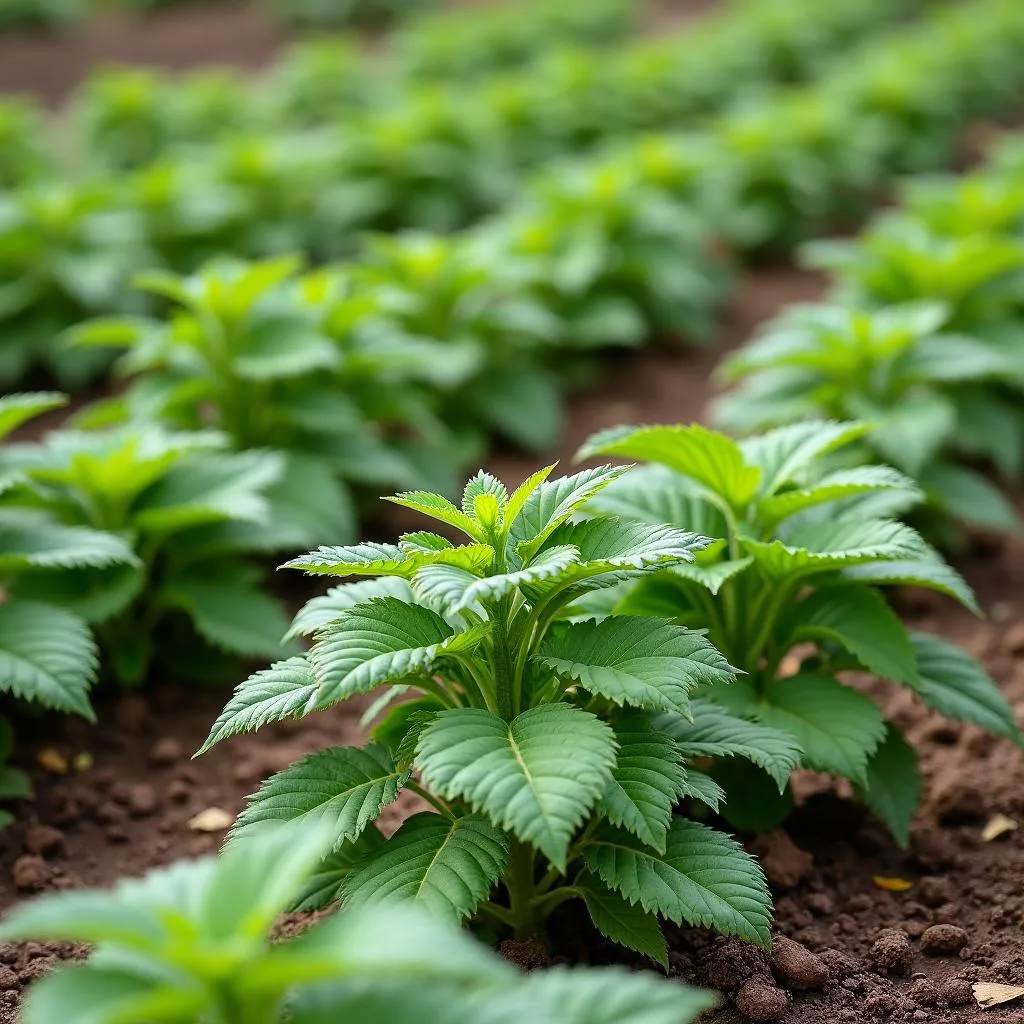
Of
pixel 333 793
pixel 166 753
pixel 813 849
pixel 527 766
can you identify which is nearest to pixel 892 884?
pixel 813 849

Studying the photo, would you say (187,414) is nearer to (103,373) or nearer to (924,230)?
(103,373)

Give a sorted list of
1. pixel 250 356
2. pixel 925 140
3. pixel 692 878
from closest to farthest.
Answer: pixel 692 878 → pixel 250 356 → pixel 925 140

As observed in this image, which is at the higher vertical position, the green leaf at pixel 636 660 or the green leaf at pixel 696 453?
the green leaf at pixel 696 453

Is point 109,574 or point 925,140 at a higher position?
point 925,140

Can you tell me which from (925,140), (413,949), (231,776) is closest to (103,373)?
(231,776)

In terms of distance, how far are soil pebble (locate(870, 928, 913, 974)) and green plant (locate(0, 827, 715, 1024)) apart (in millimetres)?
1027

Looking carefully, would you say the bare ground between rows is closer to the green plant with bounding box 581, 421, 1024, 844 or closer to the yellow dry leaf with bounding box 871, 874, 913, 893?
the yellow dry leaf with bounding box 871, 874, 913, 893

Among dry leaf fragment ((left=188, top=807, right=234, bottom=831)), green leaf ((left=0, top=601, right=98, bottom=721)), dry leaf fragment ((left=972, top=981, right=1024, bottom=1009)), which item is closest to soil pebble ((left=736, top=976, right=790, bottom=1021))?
dry leaf fragment ((left=972, top=981, right=1024, bottom=1009))

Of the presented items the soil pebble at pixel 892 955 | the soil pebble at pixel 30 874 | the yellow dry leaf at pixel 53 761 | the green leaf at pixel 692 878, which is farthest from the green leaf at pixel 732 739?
the yellow dry leaf at pixel 53 761

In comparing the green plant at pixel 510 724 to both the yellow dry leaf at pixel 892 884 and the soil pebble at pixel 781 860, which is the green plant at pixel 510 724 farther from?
the yellow dry leaf at pixel 892 884

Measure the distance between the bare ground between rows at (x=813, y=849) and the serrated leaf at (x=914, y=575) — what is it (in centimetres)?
41

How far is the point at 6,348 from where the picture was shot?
17.4ft

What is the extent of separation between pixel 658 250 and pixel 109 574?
3.41 m

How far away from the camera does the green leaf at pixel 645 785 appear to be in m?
2.00
